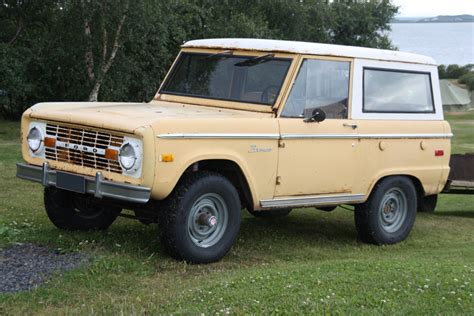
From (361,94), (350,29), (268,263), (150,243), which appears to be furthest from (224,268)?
(350,29)

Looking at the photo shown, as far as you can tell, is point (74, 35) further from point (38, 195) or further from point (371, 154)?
point (371, 154)

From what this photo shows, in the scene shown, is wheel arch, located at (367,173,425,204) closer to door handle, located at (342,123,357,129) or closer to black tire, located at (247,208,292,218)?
door handle, located at (342,123,357,129)

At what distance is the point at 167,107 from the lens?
7648mm

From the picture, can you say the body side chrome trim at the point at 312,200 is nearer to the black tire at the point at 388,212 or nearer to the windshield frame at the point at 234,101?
the black tire at the point at 388,212

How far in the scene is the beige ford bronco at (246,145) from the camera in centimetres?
631

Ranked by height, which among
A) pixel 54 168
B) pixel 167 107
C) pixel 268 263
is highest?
pixel 167 107

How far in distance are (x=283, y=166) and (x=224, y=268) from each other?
1.20m

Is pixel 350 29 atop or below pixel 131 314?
atop

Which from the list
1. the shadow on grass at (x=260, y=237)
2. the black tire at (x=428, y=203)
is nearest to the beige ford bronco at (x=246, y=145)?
the shadow on grass at (x=260, y=237)

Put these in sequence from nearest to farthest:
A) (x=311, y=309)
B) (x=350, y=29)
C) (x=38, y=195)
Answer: (x=311, y=309), (x=38, y=195), (x=350, y=29)

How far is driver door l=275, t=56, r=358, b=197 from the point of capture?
725 cm

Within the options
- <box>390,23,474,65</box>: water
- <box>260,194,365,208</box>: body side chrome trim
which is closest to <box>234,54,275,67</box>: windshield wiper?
<box>260,194,365,208</box>: body side chrome trim

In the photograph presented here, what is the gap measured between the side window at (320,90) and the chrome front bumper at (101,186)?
6.34 ft

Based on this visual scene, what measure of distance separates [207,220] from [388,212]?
2.85 m
